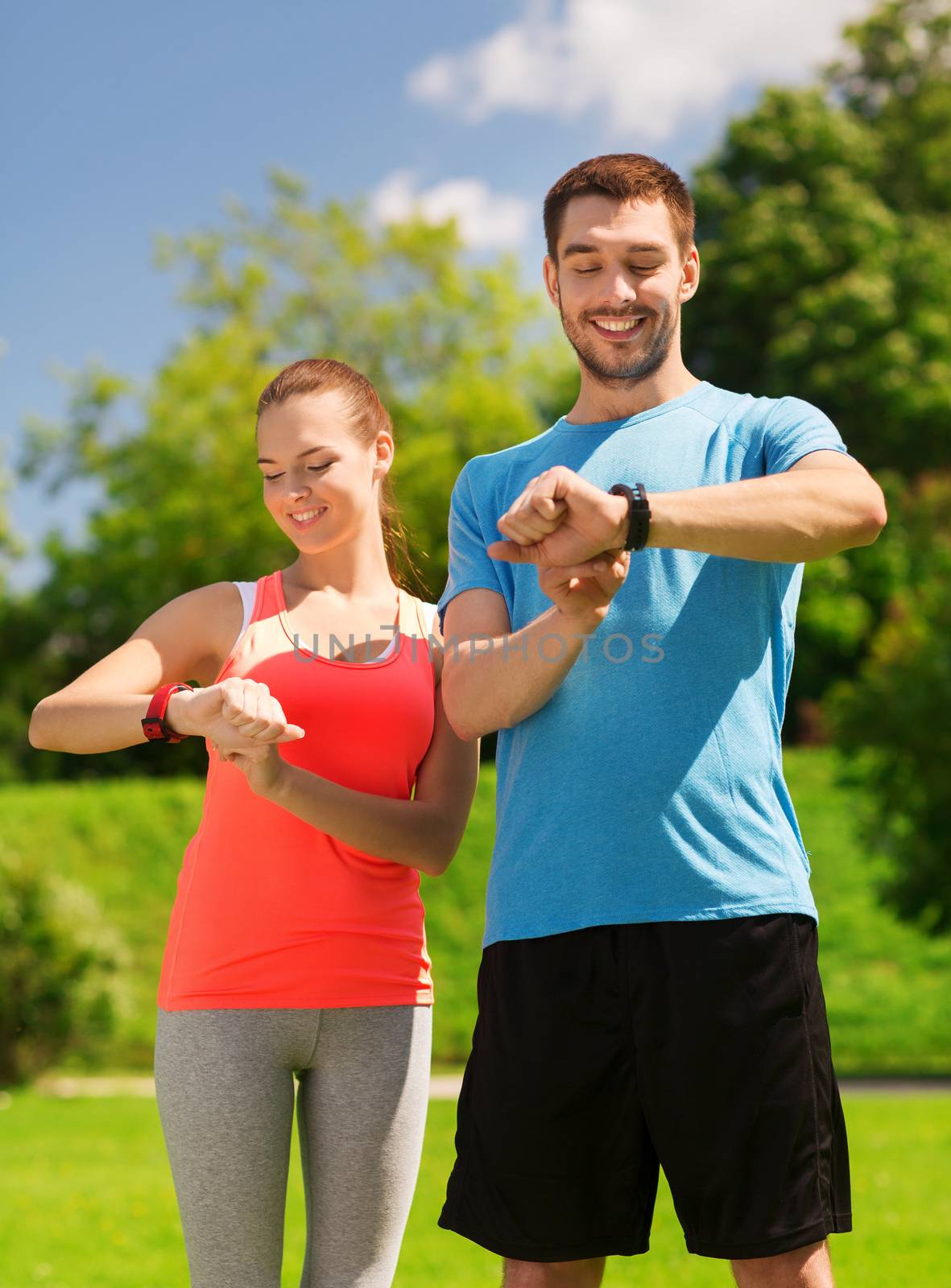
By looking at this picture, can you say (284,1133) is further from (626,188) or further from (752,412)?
(626,188)

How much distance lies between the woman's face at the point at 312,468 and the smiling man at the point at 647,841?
40 centimetres

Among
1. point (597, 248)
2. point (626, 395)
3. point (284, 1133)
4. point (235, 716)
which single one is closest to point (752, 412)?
point (626, 395)

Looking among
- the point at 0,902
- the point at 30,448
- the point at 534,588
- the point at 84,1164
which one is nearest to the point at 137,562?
the point at 30,448

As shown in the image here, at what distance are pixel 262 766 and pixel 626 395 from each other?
0.81 m

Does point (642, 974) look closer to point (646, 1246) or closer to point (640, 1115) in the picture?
point (640, 1115)

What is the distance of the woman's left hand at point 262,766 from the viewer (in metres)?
2.08

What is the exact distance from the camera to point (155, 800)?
49.5 feet

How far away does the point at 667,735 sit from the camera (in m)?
1.98

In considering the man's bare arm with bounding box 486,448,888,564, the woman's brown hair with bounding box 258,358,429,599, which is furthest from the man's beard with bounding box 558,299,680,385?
the woman's brown hair with bounding box 258,358,429,599

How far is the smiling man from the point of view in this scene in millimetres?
1876

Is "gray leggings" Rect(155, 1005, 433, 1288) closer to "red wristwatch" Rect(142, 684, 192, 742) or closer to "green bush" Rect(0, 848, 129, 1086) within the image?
"red wristwatch" Rect(142, 684, 192, 742)

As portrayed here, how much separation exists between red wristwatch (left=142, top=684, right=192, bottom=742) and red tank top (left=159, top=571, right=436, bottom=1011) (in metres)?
0.16

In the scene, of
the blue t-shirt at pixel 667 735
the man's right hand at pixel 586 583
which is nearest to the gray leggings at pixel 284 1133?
the blue t-shirt at pixel 667 735

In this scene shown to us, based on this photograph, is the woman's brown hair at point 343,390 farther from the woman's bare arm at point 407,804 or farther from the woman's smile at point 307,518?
the woman's bare arm at point 407,804
